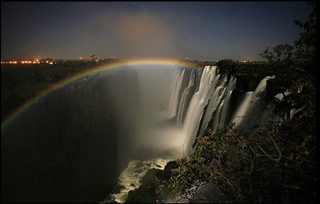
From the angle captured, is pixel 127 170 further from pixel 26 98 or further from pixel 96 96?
pixel 26 98

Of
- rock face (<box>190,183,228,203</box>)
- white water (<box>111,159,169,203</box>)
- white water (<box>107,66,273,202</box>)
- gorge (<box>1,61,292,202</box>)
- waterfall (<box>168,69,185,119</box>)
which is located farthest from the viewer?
waterfall (<box>168,69,185,119</box>)

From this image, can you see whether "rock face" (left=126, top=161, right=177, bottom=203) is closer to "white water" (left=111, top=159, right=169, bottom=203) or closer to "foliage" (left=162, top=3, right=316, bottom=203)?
"white water" (left=111, top=159, right=169, bottom=203)

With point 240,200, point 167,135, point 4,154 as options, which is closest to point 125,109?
point 167,135

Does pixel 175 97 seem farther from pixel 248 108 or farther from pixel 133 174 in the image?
pixel 248 108

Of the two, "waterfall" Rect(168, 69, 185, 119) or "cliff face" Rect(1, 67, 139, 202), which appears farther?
"waterfall" Rect(168, 69, 185, 119)

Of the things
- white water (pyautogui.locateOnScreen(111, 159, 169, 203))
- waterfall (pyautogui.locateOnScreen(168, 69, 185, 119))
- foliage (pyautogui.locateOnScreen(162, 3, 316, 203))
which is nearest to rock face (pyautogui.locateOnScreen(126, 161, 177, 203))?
white water (pyautogui.locateOnScreen(111, 159, 169, 203))

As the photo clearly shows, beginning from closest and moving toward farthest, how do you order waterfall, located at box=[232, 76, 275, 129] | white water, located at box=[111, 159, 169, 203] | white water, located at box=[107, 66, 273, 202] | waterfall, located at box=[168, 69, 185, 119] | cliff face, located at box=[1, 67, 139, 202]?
waterfall, located at box=[232, 76, 275, 129], white water, located at box=[107, 66, 273, 202], cliff face, located at box=[1, 67, 139, 202], white water, located at box=[111, 159, 169, 203], waterfall, located at box=[168, 69, 185, 119]

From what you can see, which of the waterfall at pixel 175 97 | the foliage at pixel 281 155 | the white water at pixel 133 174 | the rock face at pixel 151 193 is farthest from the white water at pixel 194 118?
the rock face at pixel 151 193

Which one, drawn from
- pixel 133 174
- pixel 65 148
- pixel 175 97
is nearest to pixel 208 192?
pixel 65 148
